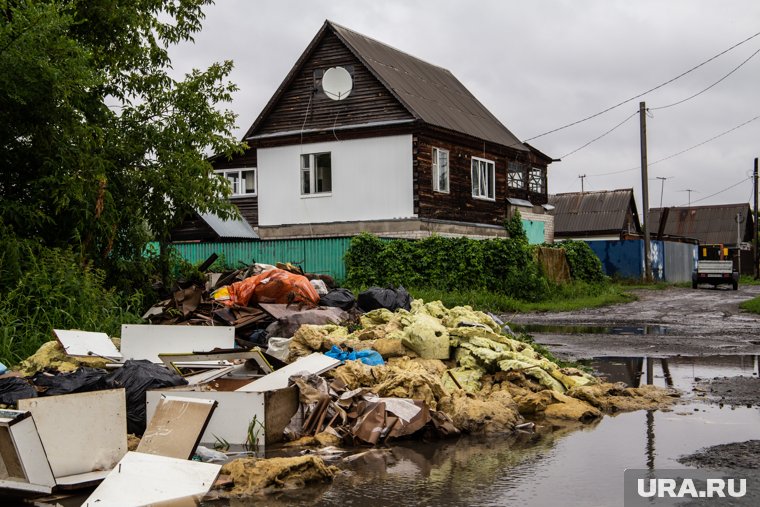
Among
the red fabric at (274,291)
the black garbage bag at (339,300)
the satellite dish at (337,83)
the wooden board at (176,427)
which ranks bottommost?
the wooden board at (176,427)

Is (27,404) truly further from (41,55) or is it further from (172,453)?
(41,55)

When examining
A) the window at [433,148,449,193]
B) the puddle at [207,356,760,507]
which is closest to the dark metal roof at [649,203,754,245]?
the window at [433,148,449,193]

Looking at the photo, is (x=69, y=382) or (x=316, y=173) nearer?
(x=69, y=382)

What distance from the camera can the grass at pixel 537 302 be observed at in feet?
73.1

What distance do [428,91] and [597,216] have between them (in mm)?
33372

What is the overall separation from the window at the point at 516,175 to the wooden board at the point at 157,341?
2652cm

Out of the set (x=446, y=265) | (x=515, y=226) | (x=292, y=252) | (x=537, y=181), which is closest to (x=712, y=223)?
(x=537, y=181)

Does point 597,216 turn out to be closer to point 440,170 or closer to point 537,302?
point 440,170

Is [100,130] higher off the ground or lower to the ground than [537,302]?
higher

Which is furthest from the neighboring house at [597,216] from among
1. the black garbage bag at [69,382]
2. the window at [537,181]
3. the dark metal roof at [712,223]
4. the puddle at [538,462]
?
the black garbage bag at [69,382]

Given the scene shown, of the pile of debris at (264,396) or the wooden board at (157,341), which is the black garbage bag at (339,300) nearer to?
the pile of debris at (264,396)

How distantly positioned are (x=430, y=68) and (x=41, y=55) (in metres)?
27.4

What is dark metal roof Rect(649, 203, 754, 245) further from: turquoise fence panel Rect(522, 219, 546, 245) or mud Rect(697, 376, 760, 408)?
mud Rect(697, 376, 760, 408)

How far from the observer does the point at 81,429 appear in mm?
6121
